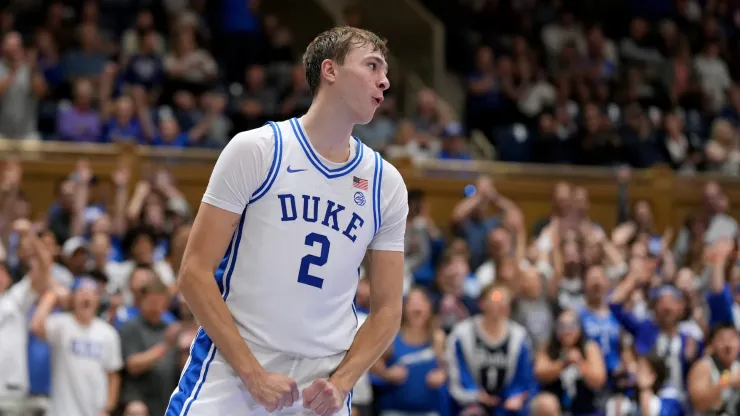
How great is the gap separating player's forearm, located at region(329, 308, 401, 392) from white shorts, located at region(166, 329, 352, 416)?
0.24 ft

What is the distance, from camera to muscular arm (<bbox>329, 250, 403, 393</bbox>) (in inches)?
163

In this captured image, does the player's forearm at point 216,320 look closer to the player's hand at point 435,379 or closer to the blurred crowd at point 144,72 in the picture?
the player's hand at point 435,379

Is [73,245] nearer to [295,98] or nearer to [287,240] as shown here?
[295,98]

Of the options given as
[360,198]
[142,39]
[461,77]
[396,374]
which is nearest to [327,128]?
[360,198]

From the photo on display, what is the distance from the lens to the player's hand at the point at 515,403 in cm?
924

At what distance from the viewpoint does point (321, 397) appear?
394 centimetres

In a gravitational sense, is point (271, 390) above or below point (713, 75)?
below

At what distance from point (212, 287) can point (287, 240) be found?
1.04 feet

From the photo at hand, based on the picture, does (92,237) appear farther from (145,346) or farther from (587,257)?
(587,257)

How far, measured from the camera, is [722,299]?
10570 mm

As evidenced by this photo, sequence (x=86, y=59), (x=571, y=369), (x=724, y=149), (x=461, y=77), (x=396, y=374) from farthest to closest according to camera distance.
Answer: (x=461, y=77) → (x=724, y=149) → (x=86, y=59) → (x=571, y=369) → (x=396, y=374)

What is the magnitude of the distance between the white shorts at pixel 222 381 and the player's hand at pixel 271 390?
0.10 m

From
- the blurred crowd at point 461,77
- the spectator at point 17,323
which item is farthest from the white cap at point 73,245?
the blurred crowd at point 461,77

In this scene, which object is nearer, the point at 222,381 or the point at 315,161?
the point at 222,381
